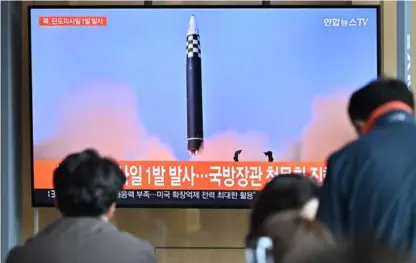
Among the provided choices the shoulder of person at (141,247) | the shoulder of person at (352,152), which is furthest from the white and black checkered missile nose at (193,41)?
the shoulder of person at (352,152)

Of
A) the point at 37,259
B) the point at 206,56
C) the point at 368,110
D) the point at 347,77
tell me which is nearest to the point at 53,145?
the point at 206,56

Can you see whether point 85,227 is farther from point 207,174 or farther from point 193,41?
point 193,41

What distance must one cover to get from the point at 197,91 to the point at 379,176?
178 cm

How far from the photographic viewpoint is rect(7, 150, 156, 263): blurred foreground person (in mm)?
1821

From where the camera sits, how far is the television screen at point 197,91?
11.0 feet

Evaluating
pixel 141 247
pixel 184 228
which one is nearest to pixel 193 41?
pixel 184 228

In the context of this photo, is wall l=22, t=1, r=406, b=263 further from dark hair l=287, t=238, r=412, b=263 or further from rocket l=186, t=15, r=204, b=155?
dark hair l=287, t=238, r=412, b=263

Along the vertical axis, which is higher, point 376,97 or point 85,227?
point 376,97

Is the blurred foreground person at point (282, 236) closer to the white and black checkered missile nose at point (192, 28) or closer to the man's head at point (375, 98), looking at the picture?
the man's head at point (375, 98)

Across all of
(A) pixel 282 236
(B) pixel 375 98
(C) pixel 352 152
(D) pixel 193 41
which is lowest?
(A) pixel 282 236

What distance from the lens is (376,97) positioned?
5.85 feet

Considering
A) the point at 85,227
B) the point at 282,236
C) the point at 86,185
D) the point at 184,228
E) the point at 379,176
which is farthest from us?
the point at 184,228

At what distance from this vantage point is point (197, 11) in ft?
11.1

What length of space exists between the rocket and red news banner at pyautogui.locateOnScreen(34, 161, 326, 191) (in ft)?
0.35
